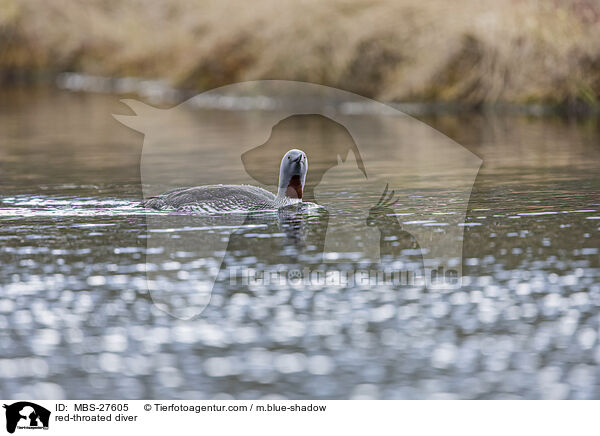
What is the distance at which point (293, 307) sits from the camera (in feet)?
30.2

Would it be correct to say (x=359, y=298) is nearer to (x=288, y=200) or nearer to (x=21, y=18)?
(x=288, y=200)

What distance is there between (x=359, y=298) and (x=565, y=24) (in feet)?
69.4

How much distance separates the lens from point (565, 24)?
2909 cm

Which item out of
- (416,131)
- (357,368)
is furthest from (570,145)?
(357,368)

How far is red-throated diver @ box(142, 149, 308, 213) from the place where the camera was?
13.3m

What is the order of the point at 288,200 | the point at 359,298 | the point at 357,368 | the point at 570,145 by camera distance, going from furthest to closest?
the point at 570,145
the point at 288,200
the point at 359,298
the point at 357,368

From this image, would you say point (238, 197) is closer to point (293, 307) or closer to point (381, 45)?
point (293, 307)

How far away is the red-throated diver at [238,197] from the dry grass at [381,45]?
16536mm
